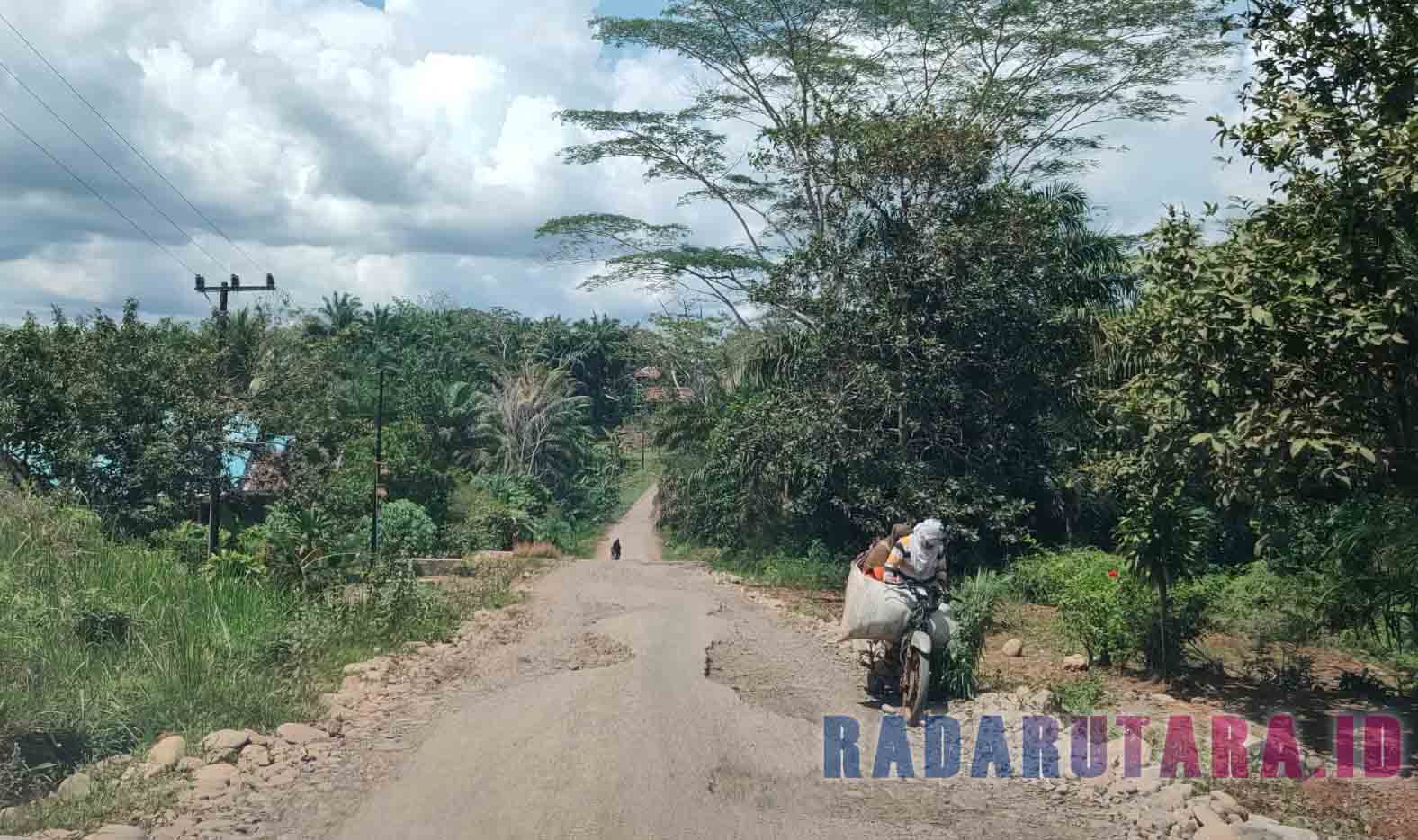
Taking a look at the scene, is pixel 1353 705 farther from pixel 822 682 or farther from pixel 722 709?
pixel 722 709

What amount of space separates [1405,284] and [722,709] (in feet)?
17.9

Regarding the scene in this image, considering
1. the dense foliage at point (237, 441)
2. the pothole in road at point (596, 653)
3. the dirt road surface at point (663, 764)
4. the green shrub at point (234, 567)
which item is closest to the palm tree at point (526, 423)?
the dense foliage at point (237, 441)

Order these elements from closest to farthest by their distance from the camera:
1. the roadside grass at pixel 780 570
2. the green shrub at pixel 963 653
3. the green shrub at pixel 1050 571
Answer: the green shrub at pixel 963 653 → the green shrub at pixel 1050 571 → the roadside grass at pixel 780 570

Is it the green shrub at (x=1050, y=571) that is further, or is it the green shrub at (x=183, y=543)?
the green shrub at (x=1050, y=571)

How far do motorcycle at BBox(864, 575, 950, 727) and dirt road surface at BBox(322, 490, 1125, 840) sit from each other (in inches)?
14.4

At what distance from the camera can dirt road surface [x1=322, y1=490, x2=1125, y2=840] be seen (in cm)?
568

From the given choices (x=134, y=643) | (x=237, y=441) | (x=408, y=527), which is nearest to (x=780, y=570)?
(x=408, y=527)

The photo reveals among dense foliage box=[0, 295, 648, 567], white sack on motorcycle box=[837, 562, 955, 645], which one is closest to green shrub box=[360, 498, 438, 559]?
dense foliage box=[0, 295, 648, 567]

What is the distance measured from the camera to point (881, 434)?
1720cm

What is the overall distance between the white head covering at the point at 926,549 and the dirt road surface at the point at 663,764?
4.02 ft

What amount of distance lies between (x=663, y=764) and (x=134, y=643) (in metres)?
4.80

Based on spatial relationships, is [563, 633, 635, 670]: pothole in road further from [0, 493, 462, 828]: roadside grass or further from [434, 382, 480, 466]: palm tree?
[434, 382, 480, 466]: palm tree

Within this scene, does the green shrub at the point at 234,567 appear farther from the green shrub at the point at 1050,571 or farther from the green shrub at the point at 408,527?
the green shrub at the point at 1050,571

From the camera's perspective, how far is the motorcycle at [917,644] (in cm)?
809
